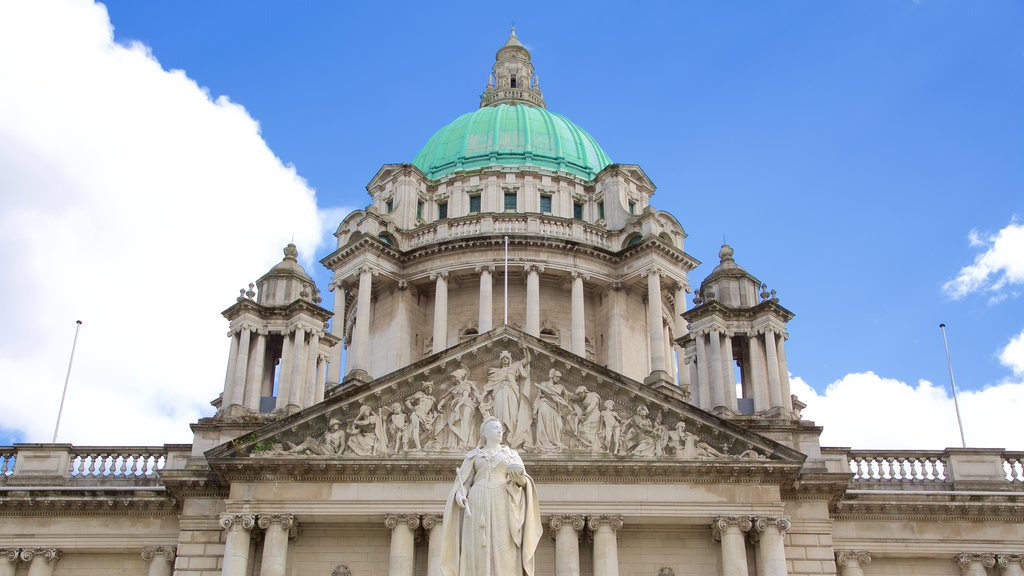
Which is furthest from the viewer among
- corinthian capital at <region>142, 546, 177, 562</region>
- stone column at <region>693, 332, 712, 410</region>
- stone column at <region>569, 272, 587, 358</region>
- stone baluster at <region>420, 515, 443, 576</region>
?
stone column at <region>569, 272, 587, 358</region>

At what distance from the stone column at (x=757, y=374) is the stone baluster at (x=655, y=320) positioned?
610cm

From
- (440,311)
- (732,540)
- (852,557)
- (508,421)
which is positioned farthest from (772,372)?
(440,311)

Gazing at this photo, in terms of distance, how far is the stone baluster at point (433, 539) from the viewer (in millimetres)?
30000

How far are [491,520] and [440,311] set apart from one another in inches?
1241

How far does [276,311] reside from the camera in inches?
1516

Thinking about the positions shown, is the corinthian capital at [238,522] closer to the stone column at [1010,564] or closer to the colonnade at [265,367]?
the colonnade at [265,367]

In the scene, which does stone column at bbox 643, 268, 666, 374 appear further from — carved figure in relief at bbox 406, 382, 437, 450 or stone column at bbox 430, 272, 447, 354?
carved figure in relief at bbox 406, 382, 437, 450

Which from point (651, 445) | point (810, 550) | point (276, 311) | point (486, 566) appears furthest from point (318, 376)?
point (486, 566)

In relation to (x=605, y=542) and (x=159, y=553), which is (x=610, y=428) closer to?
(x=605, y=542)

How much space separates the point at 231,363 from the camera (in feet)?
124

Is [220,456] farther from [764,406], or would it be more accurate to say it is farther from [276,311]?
[764,406]

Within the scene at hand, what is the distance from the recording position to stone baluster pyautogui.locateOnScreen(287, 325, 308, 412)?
3691 cm

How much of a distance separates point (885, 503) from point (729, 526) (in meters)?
5.61

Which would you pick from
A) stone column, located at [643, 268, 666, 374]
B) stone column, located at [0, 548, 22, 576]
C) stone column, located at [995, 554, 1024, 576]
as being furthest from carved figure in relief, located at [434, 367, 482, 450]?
stone column, located at [995, 554, 1024, 576]
